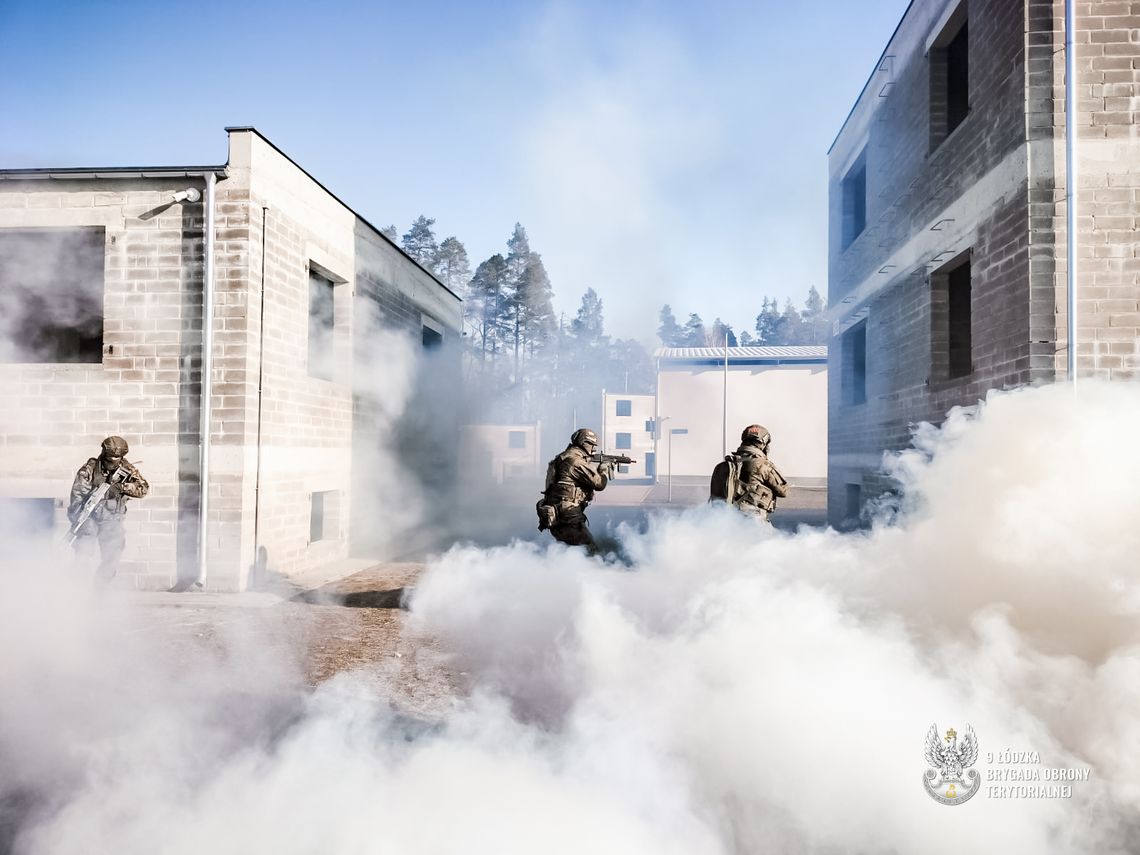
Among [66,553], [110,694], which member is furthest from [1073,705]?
[66,553]

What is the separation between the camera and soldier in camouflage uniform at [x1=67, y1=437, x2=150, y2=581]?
695 centimetres

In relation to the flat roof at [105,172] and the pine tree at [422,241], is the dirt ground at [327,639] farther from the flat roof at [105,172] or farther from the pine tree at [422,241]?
the pine tree at [422,241]

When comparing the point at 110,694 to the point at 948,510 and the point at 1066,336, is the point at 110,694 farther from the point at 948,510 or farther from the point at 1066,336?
the point at 1066,336

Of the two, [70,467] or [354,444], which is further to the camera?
[354,444]

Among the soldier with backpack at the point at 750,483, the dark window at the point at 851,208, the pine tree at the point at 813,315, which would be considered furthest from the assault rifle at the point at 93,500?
the pine tree at the point at 813,315

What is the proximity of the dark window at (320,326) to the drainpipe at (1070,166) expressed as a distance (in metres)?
8.46

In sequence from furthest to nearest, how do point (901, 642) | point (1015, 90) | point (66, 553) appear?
point (66, 553) → point (1015, 90) → point (901, 642)

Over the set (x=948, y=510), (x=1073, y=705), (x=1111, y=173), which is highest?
(x=1111, y=173)

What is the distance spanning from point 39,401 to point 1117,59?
10.6m

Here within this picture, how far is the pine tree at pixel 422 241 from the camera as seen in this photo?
4934 centimetres

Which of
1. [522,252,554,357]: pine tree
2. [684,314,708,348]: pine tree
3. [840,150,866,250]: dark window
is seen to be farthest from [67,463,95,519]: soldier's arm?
[684,314,708,348]: pine tree

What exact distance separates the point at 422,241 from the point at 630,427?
783 inches

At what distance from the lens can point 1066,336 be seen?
5.73 metres

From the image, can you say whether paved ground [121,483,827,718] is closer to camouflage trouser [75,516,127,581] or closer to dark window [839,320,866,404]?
camouflage trouser [75,516,127,581]
